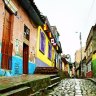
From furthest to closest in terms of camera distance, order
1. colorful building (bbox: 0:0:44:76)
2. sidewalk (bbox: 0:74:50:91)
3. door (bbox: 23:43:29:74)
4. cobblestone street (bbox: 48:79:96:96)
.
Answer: door (bbox: 23:43:29:74)
colorful building (bbox: 0:0:44:76)
cobblestone street (bbox: 48:79:96:96)
sidewalk (bbox: 0:74:50:91)

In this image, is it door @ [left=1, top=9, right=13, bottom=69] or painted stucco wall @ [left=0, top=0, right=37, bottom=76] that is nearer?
door @ [left=1, top=9, right=13, bottom=69]

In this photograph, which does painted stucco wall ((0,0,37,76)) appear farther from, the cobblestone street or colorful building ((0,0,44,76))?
the cobblestone street

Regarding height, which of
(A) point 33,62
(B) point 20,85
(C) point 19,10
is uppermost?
(C) point 19,10

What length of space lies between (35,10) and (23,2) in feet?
4.81

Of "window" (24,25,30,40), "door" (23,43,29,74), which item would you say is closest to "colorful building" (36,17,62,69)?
"door" (23,43,29,74)

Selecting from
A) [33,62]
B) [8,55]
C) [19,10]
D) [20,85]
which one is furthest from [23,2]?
[20,85]

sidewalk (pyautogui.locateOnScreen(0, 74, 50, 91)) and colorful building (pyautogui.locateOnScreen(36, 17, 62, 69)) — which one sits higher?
colorful building (pyautogui.locateOnScreen(36, 17, 62, 69))

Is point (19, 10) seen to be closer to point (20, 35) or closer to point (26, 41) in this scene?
point (20, 35)

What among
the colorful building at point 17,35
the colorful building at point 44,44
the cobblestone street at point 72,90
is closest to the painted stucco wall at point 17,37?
the colorful building at point 17,35

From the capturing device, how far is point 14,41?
11.4m

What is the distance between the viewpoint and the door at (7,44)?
1006 cm

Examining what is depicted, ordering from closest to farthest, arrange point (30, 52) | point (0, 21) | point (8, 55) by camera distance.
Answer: point (0, 21) < point (8, 55) < point (30, 52)

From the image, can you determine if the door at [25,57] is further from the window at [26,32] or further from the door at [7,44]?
the door at [7,44]

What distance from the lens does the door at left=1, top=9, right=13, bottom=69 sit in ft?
33.0
